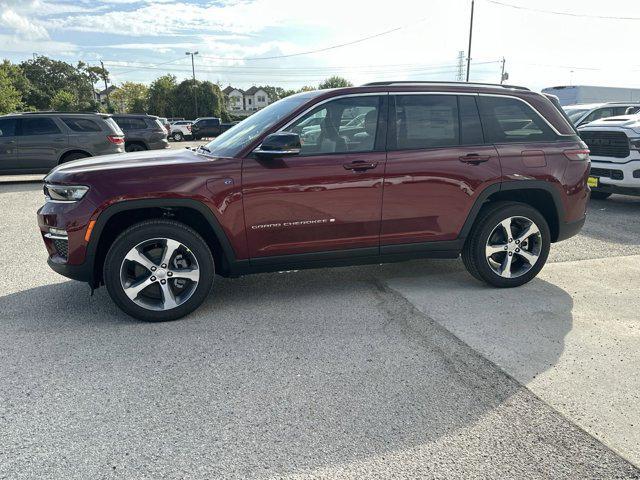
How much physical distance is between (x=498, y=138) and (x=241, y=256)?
8.29 ft

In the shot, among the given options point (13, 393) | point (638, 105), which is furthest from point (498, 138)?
point (638, 105)

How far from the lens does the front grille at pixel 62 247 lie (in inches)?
147

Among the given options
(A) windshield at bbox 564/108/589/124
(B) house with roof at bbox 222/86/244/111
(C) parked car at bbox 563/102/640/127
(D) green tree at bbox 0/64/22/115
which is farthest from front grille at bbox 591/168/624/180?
(B) house with roof at bbox 222/86/244/111

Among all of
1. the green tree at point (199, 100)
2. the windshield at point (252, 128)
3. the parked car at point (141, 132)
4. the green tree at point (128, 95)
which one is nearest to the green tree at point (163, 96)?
the green tree at point (199, 100)

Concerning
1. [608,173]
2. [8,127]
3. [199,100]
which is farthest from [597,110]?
[199,100]

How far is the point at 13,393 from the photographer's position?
9.43ft

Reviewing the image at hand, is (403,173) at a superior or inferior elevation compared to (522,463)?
superior

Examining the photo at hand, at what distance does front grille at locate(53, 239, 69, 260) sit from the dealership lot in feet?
Answer: 1.80

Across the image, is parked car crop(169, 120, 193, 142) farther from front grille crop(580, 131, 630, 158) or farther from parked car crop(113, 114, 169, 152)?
front grille crop(580, 131, 630, 158)

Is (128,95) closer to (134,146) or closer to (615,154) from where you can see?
(134,146)

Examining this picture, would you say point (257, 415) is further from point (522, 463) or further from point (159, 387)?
point (522, 463)

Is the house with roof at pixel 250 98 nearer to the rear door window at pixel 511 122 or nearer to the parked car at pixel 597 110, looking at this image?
the parked car at pixel 597 110

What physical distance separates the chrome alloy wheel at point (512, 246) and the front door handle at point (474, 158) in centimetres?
61

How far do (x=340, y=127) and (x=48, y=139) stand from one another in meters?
10.2
